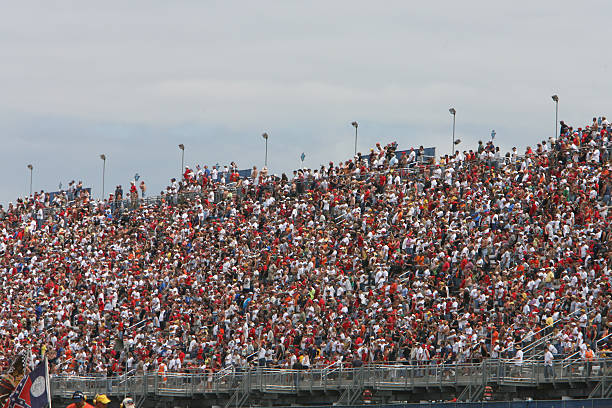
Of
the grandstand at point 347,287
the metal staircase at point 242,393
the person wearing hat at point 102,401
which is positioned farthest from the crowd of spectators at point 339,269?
the person wearing hat at point 102,401

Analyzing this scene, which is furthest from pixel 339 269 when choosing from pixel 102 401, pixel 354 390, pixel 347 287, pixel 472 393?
pixel 102 401

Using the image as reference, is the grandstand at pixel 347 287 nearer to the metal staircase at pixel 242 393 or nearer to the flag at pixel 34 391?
the metal staircase at pixel 242 393

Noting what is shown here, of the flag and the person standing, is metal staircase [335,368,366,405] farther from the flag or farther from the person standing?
the flag

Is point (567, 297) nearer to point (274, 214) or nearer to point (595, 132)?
point (595, 132)

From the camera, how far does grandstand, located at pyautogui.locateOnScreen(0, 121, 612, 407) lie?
120 ft

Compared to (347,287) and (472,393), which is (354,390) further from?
(347,287)

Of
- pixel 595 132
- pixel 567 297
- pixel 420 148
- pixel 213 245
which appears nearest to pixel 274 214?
pixel 213 245

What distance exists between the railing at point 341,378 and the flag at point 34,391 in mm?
15798

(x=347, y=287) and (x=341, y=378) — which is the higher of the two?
(x=347, y=287)

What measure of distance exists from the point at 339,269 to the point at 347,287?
4.97 feet

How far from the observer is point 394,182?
5075 centimetres

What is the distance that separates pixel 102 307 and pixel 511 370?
2261 cm

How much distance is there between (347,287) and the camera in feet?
144

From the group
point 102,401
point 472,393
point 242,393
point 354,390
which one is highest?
point 102,401
